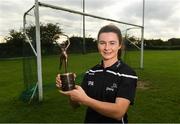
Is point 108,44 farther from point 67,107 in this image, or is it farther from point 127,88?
point 67,107

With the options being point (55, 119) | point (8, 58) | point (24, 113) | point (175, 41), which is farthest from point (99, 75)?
point (175, 41)

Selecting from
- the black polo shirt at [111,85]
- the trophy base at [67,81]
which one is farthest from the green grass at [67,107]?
the trophy base at [67,81]

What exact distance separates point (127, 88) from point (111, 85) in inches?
4.2

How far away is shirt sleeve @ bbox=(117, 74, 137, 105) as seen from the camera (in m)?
2.52

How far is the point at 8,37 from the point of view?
36969mm

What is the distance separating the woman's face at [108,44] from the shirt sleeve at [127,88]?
0.18 m

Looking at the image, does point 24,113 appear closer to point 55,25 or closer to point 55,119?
point 55,119

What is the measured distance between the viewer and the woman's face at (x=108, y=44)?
2551mm

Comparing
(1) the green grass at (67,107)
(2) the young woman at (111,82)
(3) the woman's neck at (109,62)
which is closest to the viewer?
(2) the young woman at (111,82)

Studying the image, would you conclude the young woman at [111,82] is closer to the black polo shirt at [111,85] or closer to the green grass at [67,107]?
the black polo shirt at [111,85]

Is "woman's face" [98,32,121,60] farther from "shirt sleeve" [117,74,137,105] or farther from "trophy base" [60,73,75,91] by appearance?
"trophy base" [60,73,75,91]

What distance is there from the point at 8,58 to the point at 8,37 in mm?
2669

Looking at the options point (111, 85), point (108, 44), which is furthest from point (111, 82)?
point (108, 44)

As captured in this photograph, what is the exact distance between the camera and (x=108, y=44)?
2557 mm
